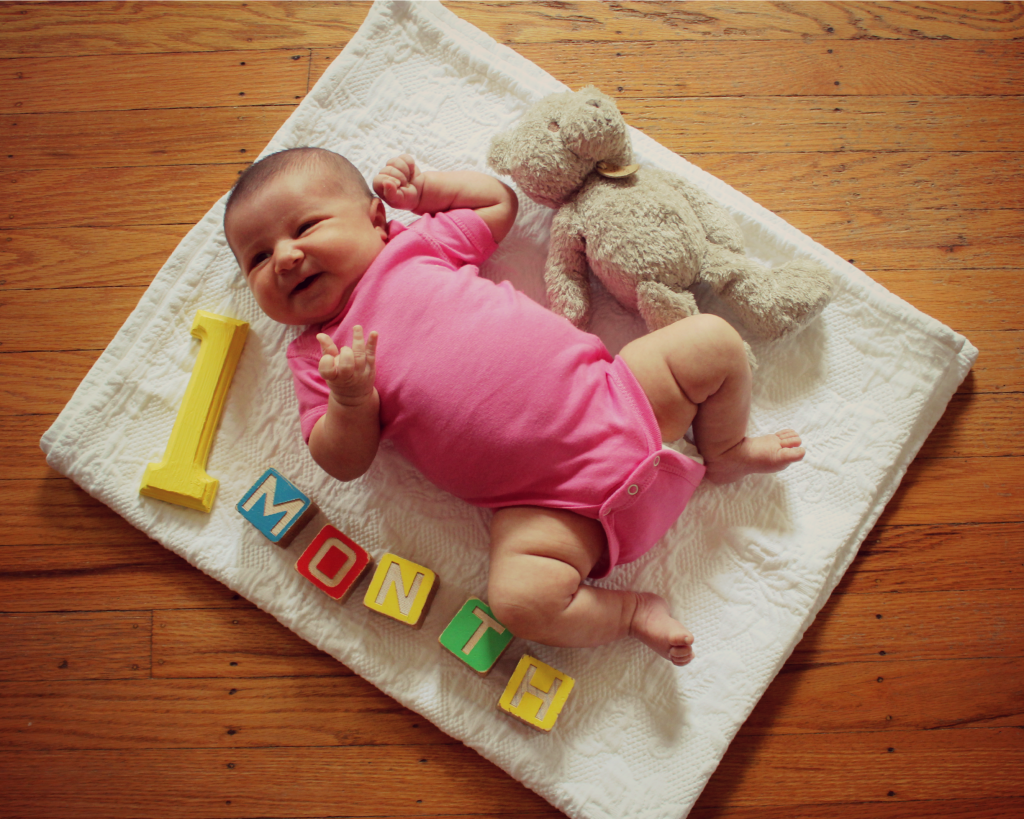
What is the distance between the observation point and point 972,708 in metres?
0.97

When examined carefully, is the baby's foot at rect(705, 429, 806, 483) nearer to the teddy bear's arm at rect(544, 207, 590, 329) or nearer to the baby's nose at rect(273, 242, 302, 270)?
the teddy bear's arm at rect(544, 207, 590, 329)

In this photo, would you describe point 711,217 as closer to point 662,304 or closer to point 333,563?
point 662,304

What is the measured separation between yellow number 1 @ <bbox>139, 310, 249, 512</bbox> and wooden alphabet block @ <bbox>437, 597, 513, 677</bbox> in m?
0.44

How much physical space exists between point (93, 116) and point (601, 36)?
94 cm

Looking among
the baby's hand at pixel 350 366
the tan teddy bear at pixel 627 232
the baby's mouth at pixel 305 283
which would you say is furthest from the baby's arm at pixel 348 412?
the tan teddy bear at pixel 627 232

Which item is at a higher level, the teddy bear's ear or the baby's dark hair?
the teddy bear's ear

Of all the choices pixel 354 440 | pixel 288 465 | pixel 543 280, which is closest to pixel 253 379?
pixel 288 465

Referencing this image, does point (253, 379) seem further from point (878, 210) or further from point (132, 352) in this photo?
point (878, 210)

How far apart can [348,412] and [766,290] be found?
616mm

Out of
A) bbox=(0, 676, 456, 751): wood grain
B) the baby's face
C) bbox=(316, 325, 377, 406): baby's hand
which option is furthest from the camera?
bbox=(0, 676, 456, 751): wood grain

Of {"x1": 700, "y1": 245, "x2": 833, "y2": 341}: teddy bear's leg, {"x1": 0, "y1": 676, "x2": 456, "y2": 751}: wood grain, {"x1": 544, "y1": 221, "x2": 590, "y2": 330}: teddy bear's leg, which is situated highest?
{"x1": 700, "y1": 245, "x2": 833, "y2": 341}: teddy bear's leg

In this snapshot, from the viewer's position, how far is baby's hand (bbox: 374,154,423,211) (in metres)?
0.95

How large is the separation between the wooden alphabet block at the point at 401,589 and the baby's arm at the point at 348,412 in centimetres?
16

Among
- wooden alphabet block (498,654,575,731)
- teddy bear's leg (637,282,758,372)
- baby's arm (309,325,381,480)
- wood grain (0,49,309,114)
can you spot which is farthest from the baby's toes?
wood grain (0,49,309,114)
